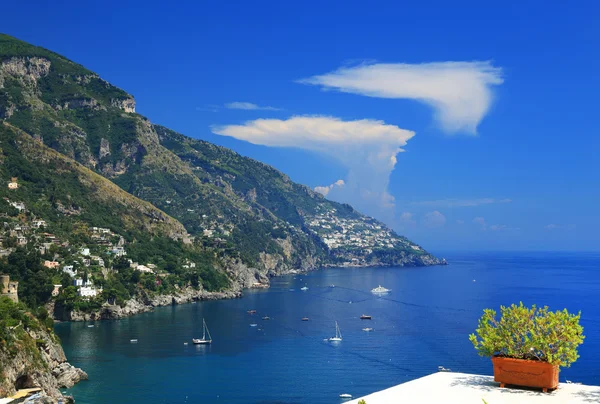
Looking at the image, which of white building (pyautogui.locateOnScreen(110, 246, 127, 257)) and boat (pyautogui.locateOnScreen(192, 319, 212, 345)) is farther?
white building (pyautogui.locateOnScreen(110, 246, 127, 257))

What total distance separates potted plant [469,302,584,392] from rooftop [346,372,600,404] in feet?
0.90

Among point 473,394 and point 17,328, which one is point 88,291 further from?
point 473,394

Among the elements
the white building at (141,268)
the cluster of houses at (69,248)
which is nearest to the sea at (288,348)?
the cluster of houses at (69,248)

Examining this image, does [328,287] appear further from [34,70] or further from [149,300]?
[34,70]

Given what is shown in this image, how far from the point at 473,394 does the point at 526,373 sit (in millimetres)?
1312

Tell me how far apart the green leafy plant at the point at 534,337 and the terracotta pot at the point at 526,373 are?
1.63 feet

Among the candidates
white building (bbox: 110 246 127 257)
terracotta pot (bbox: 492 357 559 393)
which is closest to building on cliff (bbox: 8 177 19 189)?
white building (bbox: 110 246 127 257)

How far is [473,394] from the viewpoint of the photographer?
11414 millimetres

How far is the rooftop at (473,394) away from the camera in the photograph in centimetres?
1098

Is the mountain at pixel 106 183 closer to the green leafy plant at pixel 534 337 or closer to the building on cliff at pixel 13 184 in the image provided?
the building on cliff at pixel 13 184

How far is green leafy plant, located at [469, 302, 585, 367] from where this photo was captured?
41.5 feet

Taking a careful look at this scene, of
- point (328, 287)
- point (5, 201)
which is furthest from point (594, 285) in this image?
point (5, 201)

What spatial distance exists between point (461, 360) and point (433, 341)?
10776 millimetres

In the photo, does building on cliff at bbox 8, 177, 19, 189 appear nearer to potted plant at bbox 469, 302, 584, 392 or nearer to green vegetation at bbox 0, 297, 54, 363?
green vegetation at bbox 0, 297, 54, 363
